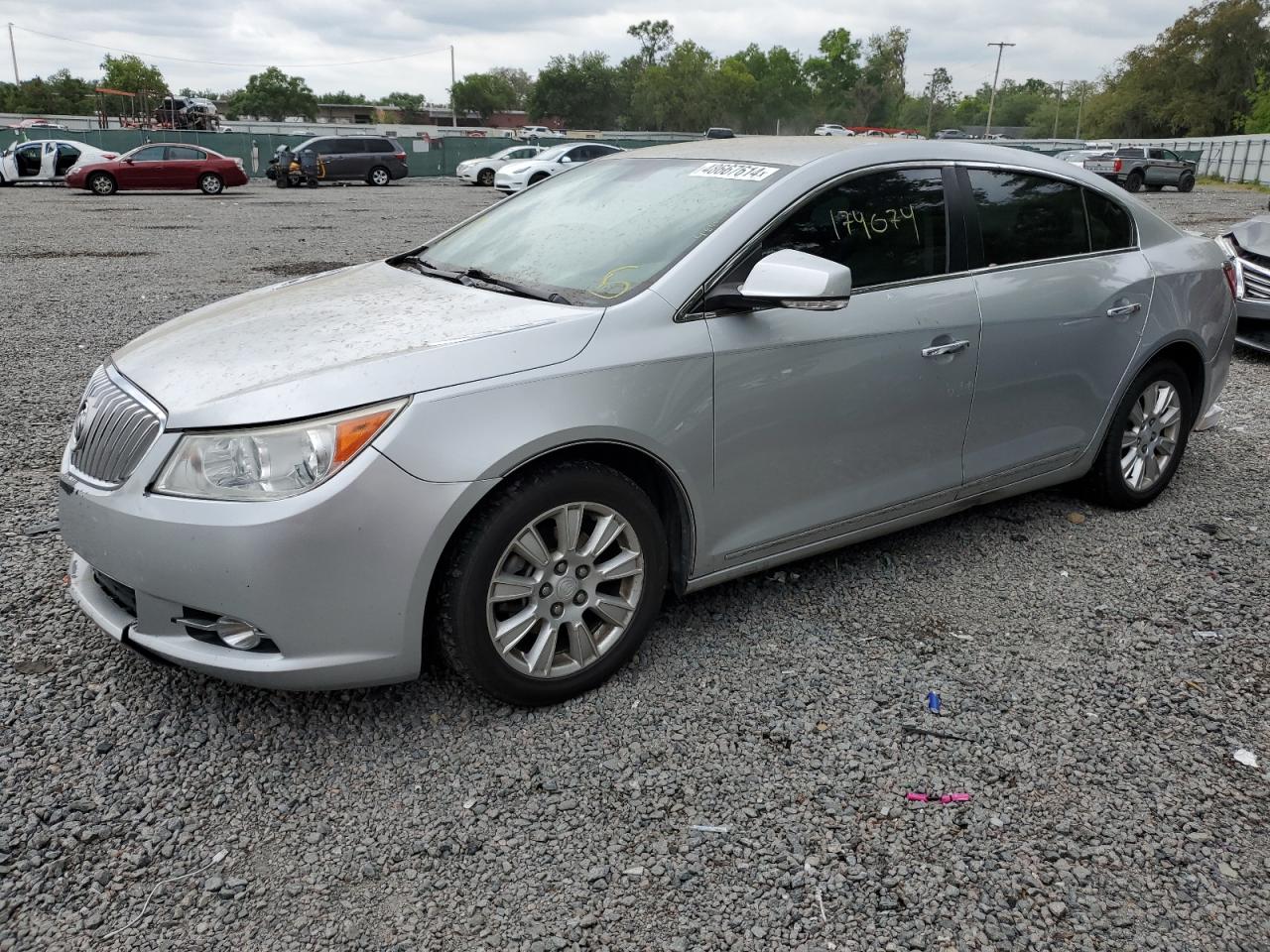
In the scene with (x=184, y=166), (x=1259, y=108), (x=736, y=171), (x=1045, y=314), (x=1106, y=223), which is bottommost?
(x=184, y=166)

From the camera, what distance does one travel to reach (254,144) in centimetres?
3966

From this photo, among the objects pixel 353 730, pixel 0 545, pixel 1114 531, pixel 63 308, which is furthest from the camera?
pixel 63 308

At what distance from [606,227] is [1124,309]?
2341mm

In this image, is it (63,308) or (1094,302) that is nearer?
(1094,302)

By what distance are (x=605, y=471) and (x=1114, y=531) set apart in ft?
9.16

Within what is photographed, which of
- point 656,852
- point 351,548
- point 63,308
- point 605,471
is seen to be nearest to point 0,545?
point 351,548

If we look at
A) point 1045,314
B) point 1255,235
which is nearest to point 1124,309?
point 1045,314

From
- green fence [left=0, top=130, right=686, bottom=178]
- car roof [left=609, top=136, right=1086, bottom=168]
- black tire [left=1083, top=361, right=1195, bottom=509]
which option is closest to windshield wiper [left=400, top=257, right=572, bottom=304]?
car roof [left=609, top=136, right=1086, bottom=168]

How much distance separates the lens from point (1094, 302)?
424 cm

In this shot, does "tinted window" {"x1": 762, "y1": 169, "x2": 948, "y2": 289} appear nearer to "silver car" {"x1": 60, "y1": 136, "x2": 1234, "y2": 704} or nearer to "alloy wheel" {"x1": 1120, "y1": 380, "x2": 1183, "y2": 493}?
"silver car" {"x1": 60, "y1": 136, "x2": 1234, "y2": 704}

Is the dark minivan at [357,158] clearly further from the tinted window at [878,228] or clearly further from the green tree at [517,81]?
the green tree at [517,81]

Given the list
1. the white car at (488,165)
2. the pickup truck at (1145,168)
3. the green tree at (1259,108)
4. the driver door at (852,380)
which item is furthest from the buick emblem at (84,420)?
the green tree at (1259,108)

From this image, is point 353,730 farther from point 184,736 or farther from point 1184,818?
point 1184,818

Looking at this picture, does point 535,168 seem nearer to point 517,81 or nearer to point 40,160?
point 40,160
